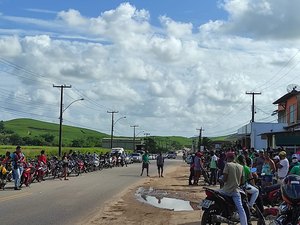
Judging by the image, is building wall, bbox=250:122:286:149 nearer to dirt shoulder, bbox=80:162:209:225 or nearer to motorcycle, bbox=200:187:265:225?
dirt shoulder, bbox=80:162:209:225

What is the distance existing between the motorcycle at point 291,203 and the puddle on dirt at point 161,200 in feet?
Answer: 27.3

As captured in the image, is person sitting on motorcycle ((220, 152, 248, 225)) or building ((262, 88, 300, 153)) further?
building ((262, 88, 300, 153))

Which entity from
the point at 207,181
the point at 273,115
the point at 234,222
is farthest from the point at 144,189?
the point at 273,115

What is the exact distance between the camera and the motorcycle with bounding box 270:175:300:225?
821cm

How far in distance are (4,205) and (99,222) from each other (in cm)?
443

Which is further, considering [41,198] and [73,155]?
[73,155]

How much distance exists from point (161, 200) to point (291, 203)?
1192cm

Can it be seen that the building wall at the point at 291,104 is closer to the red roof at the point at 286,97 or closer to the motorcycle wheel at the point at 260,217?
the red roof at the point at 286,97

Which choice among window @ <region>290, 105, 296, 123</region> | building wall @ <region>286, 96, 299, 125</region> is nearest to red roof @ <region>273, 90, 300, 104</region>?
building wall @ <region>286, 96, 299, 125</region>

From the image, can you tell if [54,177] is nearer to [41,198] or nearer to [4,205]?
[41,198]

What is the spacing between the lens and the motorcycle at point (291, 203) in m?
8.21

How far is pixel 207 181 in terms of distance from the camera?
1148 inches

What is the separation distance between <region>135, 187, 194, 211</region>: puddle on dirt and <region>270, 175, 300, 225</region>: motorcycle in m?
8.32

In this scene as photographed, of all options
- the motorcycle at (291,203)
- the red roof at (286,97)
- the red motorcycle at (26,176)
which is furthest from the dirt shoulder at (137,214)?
the red roof at (286,97)
